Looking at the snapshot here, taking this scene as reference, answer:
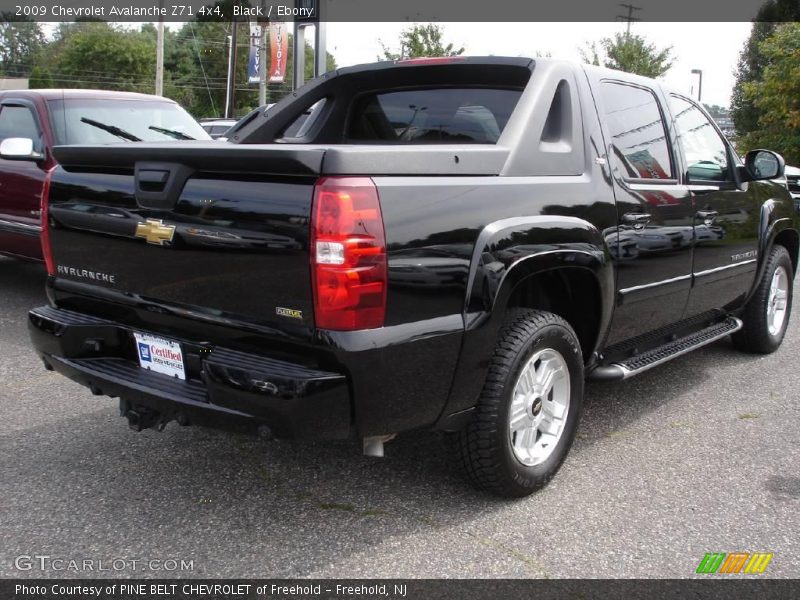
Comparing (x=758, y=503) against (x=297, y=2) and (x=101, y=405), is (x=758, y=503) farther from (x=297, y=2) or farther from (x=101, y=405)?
(x=297, y=2)

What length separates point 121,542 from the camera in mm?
2873

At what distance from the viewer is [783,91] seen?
59.8 feet

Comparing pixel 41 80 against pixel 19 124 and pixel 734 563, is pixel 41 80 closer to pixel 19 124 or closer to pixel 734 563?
pixel 19 124

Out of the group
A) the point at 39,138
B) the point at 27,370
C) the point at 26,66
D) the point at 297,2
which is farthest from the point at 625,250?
the point at 26,66

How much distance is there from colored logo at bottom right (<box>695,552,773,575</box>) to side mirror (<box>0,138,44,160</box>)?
221 inches

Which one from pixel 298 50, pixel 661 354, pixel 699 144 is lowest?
pixel 661 354

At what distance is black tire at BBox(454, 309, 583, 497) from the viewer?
301cm

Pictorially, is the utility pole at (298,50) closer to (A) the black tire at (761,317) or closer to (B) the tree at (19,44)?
(A) the black tire at (761,317)

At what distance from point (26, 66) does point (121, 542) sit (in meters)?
92.5

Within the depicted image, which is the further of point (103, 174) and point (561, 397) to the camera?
point (561, 397)

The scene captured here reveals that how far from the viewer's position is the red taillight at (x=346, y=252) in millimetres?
2473

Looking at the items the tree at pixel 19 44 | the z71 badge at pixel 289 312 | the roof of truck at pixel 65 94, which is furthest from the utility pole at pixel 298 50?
the tree at pixel 19 44

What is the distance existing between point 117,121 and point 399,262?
5118 millimetres

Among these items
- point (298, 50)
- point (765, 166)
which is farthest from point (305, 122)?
point (298, 50)
